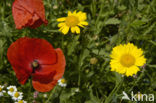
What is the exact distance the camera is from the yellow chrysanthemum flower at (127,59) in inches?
55.4

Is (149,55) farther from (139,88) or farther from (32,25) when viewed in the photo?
(32,25)

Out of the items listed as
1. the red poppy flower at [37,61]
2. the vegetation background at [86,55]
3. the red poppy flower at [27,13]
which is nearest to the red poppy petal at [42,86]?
the red poppy flower at [37,61]

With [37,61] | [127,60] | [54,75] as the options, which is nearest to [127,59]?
[127,60]

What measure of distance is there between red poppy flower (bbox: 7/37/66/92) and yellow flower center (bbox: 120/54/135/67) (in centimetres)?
44

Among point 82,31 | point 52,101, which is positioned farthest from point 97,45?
point 52,101

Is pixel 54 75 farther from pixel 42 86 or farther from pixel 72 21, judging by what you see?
pixel 72 21

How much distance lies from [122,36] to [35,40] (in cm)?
97

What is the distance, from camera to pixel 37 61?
1705mm

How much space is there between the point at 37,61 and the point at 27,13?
1.30 ft

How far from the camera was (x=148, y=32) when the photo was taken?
230cm

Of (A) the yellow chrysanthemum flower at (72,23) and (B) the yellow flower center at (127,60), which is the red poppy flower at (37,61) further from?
(B) the yellow flower center at (127,60)

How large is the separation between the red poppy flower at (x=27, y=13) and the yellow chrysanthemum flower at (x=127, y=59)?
63 cm

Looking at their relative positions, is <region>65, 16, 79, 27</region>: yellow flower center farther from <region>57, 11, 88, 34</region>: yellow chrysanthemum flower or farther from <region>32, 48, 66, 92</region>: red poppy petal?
<region>32, 48, 66, 92</region>: red poppy petal

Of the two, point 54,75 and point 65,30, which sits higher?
point 65,30
